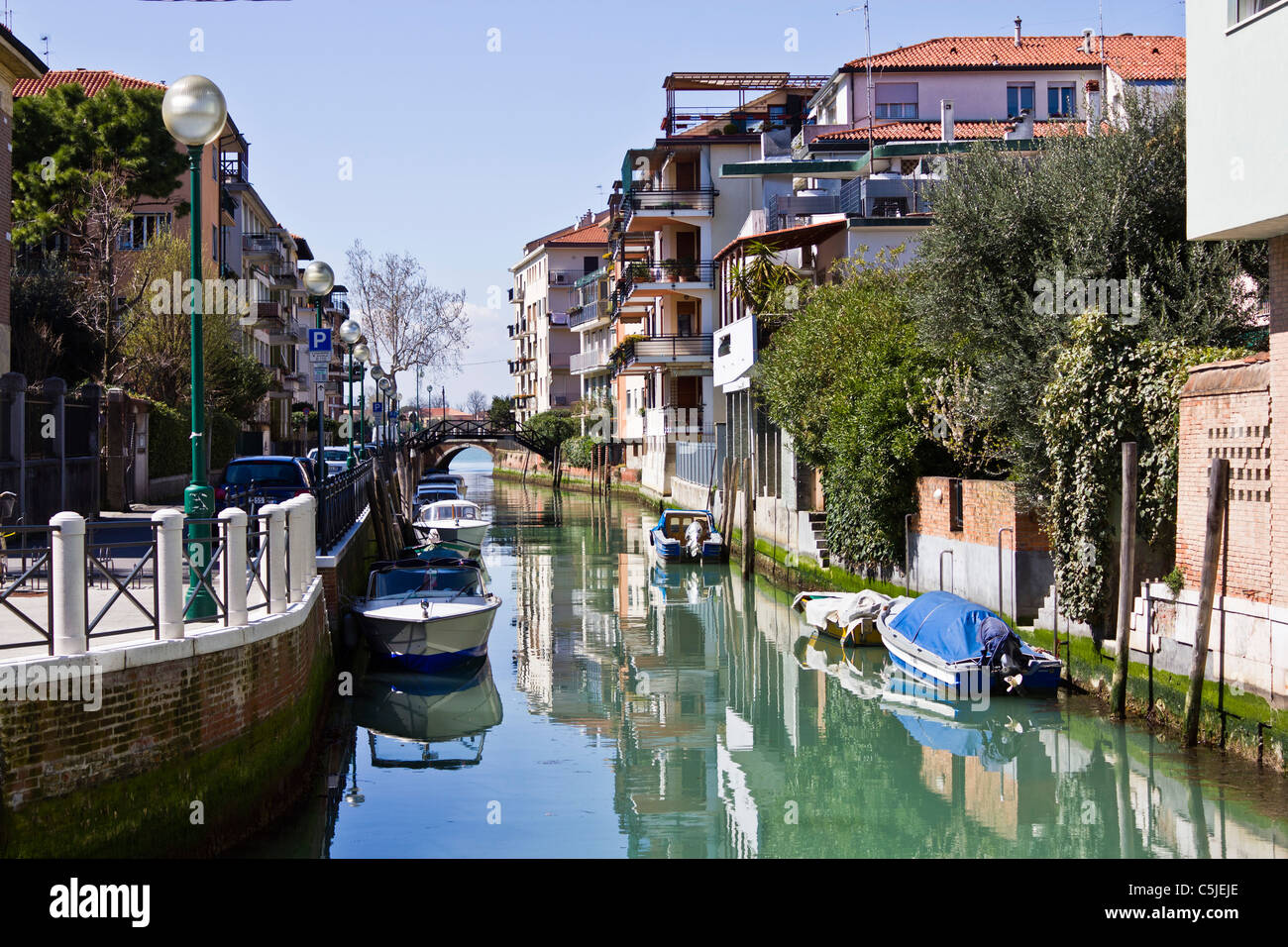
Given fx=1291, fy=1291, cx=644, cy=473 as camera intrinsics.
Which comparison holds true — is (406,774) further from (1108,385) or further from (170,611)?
(1108,385)

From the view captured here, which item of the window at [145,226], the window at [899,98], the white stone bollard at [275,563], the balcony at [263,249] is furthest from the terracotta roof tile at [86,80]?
the white stone bollard at [275,563]

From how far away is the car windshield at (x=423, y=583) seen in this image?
19484mm

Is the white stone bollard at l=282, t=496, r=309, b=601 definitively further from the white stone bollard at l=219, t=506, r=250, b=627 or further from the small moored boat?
the small moored boat

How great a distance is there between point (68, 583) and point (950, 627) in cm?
1171

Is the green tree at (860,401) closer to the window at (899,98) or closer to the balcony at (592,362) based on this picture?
the window at (899,98)

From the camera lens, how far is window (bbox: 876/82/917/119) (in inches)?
1794

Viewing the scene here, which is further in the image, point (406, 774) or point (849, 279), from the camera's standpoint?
point (849, 279)

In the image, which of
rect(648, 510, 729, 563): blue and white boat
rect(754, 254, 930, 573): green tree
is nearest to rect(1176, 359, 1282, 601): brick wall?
rect(754, 254, 930, 573): green tree

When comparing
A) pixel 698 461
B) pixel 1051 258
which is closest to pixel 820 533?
pixel 1051 258

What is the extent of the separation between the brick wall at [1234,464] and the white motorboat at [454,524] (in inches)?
924

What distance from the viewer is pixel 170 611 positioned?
9.57 metres

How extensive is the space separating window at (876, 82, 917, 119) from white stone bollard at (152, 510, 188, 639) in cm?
4012
